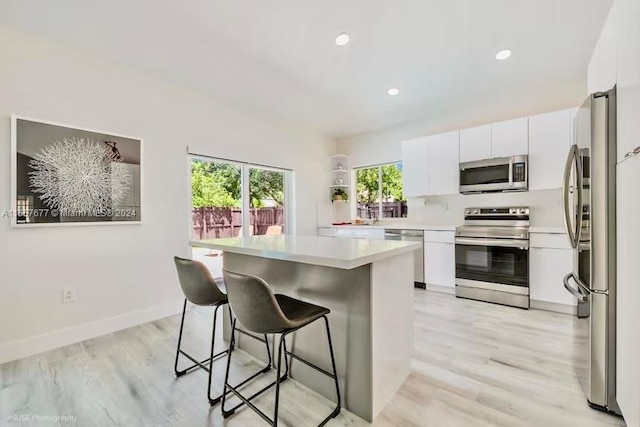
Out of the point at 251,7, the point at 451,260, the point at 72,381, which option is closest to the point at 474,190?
the point at 451,260

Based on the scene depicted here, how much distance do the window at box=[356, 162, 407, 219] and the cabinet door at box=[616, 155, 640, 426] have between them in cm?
342

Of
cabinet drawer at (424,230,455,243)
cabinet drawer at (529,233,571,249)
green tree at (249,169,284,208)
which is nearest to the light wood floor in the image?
cabinet drawer at (529,233,571,249)

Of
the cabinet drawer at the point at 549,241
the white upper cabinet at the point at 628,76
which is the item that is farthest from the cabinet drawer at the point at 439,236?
the white upper cabinet at the point at 628,76

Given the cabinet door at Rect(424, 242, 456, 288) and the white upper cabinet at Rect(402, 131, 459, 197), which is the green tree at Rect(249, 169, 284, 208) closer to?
the white upper cabinet at Rect(402, 131, 459, 197)

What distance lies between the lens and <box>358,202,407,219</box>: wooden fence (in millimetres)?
4910

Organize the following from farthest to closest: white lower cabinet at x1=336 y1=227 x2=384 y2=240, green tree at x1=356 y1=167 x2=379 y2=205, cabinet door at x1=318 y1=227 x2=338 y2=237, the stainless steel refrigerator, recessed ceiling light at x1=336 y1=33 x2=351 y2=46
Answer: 1. green tree at x1=356 y1=167 x2=379 y2=205
2. cabinet door at x1=318 y1=227 x2=338 y2=237
3. white lower cabinet at x1=336 y1=227 x2=384 y2=240
4. recessed ceiling light at x1=336 y1=33 x2=351 y2=46
5. the stainless steel refrigerator

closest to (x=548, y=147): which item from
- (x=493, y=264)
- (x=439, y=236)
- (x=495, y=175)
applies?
(x=495, y=175)

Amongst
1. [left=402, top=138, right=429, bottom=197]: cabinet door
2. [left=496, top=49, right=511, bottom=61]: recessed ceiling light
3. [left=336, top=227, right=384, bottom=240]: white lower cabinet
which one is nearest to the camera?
[left=496, top=49, right=511, bottom=61]: recessed ceiling light

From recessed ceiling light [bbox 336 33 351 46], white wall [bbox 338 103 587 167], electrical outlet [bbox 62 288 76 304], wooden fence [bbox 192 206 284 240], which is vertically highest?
recessed ceiling light [bbox 336 33 351 46]

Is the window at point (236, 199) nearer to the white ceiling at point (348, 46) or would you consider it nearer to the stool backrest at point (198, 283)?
the white ceiling at point (348, 46)

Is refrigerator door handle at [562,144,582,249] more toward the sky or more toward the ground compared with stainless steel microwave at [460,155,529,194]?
more toward the ground

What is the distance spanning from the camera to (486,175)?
12.0 feet

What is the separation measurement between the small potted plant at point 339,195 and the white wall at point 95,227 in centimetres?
212

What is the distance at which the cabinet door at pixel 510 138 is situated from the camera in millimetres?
3420
